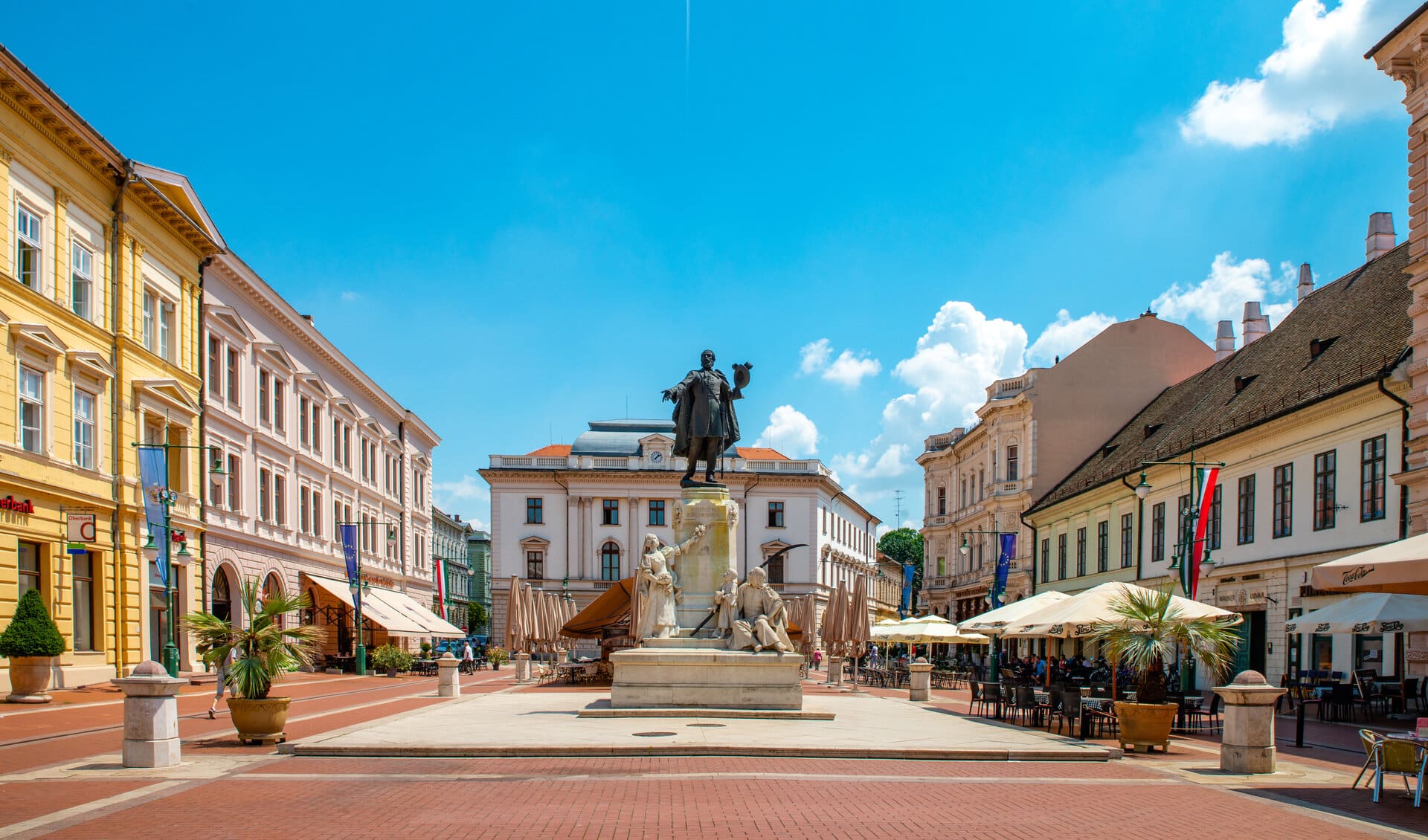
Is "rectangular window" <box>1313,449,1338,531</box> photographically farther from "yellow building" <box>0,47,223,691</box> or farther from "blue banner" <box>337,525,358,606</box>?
"blue banner" <box>337,525,358,606</box>

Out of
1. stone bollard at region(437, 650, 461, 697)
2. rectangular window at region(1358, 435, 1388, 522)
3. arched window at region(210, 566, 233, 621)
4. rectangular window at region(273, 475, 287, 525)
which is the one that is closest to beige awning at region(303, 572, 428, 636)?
rectangular window at region(273, 475, 287, 525)

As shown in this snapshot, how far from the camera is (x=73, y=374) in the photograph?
1087 inches

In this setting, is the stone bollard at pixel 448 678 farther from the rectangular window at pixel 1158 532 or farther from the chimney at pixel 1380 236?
the chimney at pixel 1380 236

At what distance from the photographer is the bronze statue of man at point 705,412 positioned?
20.8 meters

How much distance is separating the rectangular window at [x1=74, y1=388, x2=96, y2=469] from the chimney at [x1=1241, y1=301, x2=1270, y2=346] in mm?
40747

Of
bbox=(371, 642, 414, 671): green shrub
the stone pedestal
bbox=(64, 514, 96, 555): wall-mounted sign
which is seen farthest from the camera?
bbox=(371, 642, 414, 671): green shrub

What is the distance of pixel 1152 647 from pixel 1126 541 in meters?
28.6

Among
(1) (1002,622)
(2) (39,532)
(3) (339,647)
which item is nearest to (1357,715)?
(1) (1002,622)

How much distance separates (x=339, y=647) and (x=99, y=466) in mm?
20223

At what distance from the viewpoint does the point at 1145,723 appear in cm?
1600

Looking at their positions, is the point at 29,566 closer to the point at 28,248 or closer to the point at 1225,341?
the point at 28,248

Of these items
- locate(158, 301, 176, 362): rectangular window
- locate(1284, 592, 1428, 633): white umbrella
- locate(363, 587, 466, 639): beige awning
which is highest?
locate(158, 301, 176, 362): rectangular window

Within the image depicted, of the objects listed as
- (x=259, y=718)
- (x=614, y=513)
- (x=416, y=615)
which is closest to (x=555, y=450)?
(x=614, y=513)

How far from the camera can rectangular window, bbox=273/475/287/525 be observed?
42.1 metres
